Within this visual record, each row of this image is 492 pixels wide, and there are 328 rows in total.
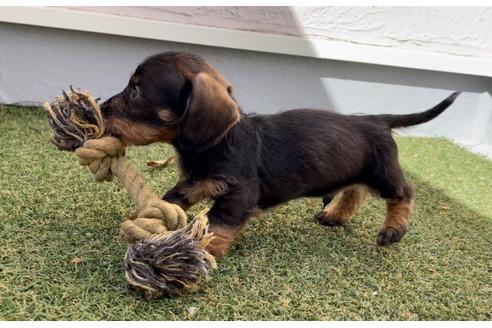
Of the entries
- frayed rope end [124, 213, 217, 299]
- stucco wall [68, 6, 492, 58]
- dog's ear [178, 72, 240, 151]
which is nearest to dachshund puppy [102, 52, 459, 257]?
dog's ear [178, 72, 240, 151]

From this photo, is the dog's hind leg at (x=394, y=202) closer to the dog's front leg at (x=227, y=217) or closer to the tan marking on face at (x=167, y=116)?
the dog's front leg at (x=227, y=217)

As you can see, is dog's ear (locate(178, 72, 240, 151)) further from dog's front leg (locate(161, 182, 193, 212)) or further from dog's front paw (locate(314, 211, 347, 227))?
dog's front paw (locate(314, 211, 347, 227))

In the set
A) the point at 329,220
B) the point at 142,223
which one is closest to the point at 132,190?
the point at 142,223

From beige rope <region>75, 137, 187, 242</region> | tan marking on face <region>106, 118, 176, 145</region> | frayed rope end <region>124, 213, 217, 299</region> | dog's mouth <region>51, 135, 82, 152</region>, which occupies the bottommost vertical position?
frayed rope end <region>124, 213, 217, 299</region>

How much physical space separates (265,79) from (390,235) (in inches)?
103

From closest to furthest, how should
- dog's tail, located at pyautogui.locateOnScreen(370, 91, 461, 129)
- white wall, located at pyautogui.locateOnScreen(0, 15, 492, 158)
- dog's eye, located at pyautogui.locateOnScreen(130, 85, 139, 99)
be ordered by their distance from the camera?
dog's eye, located at pyautogui.locateOnScreen(130, 85, 139, 99)
dog's tail, located at pyautogui.locateOnScreen(370, 91, 461, 129)
white wall, located at pyautogui.locateOnScreen(0, 15, 492, 158)

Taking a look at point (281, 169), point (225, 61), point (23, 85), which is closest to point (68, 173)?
point (281, 169)

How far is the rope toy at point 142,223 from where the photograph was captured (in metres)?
1.83

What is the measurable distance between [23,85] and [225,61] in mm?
1790

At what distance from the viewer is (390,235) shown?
2.59 metres

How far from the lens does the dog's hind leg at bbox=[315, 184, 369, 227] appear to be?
2.87 metres

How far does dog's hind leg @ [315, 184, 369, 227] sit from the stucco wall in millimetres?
2240

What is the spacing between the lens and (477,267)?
2553 mm

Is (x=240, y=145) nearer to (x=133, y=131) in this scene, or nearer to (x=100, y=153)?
(x=133, y=131)
